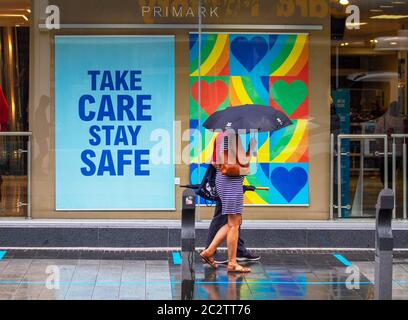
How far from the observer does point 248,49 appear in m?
12.1

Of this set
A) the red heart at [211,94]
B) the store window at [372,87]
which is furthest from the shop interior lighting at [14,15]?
the store window at [372,87]

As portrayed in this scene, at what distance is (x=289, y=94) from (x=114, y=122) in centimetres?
253

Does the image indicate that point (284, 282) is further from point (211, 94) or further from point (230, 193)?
point (211, 94)

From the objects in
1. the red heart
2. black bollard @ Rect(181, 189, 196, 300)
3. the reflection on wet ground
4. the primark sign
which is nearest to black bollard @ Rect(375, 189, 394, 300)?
the reflection on wet ground

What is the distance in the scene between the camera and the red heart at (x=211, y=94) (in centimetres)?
1206

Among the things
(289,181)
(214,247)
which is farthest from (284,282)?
(289,181)

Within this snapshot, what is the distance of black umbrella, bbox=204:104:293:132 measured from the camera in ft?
32.7

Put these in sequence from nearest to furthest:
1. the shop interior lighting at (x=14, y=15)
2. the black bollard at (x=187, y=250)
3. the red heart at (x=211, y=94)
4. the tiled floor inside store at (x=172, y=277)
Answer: the black bollard at (x=187, y=250), the tiled floor inside store at (x=172, y=277), the shop interior lighting at (x=14, y=15), the red heart at (x=211, y=94)

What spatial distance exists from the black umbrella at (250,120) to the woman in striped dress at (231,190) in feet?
0.47

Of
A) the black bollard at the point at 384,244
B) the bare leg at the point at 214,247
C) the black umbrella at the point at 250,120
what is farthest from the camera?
the bare leg at the point at 214,247

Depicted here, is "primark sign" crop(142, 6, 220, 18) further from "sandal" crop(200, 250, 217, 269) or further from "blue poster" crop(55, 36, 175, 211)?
"sandal" crop(200, 250, 217, 269)

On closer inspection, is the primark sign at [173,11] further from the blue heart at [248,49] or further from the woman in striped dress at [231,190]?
the woman in striped dress at [231,190]

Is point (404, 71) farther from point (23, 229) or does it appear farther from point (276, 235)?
point (23, 229)

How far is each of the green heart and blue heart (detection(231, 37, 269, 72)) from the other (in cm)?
45
